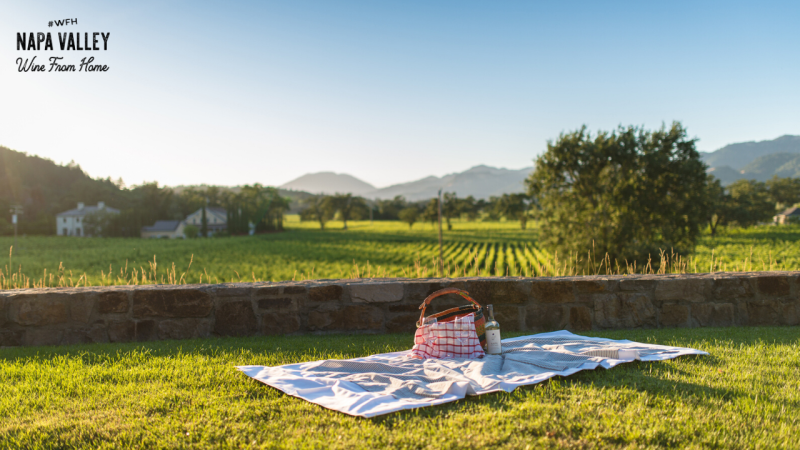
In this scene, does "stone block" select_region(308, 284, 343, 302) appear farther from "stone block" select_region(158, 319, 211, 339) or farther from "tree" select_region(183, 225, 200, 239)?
"tree" select_region(183, 225, 200, 239)

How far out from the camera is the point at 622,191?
18859 millimetres

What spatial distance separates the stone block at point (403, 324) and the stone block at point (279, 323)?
90 centimetres

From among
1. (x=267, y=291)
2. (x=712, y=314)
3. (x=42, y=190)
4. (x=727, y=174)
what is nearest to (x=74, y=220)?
(x=42, y=190)

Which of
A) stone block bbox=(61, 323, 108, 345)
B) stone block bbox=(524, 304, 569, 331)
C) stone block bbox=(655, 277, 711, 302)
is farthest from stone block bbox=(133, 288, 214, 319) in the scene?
stone block bbox=(655, 277, 711, 302)

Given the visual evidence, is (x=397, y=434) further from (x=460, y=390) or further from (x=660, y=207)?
(x=660, y=207)

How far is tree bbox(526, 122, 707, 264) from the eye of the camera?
18.5 m

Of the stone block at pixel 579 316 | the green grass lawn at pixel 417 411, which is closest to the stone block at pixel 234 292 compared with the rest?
the green grass lawn at pixel 417 411

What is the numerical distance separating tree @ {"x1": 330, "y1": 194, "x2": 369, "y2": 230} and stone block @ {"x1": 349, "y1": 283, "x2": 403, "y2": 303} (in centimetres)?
7827

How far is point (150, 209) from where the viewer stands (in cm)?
7144

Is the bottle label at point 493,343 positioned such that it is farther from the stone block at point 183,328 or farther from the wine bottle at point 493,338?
the stone block at point 183,328

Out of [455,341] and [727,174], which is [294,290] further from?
[727,174]

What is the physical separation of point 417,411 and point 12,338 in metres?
4.08

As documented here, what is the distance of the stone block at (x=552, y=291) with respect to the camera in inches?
173

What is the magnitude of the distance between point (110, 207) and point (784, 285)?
80327mm
